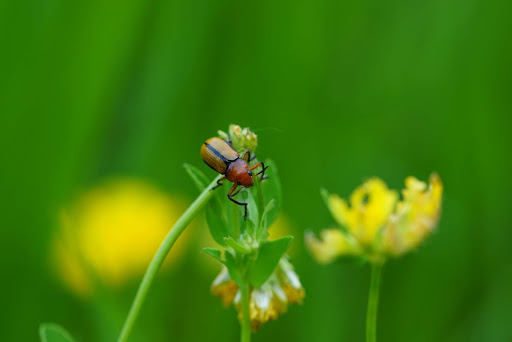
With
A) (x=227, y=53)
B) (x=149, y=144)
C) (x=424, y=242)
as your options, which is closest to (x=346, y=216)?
(x=424, y=242)

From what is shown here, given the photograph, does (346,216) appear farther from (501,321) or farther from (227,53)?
(227,53)

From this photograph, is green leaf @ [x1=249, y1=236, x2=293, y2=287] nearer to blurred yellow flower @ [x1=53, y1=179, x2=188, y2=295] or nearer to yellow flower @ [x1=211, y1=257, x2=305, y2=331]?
yellow flower @ [x1=211, y1=257, x2=305, y2=331]

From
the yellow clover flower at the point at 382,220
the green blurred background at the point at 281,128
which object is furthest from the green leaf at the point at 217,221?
the green blurred background at the point at 281,128

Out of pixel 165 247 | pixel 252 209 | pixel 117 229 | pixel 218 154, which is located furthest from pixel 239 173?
pixel 117 229

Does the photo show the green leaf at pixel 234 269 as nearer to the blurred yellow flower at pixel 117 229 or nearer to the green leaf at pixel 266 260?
the green leaf at pixel 266 260

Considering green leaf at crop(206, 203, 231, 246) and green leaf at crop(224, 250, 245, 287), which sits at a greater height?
green leaf at crop(206, 203, 231, 246)

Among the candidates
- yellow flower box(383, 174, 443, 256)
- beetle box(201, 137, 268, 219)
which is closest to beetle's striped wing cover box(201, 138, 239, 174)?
beetle box(201, 137, 268, 219)
